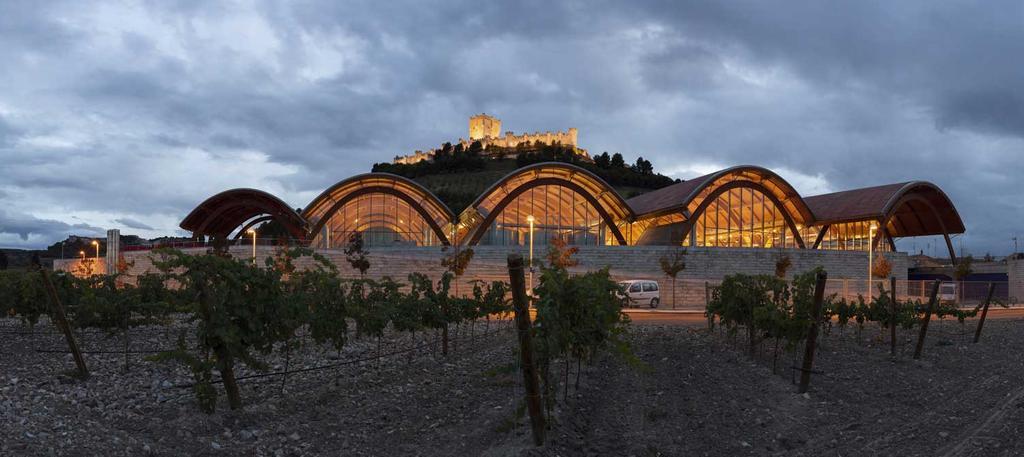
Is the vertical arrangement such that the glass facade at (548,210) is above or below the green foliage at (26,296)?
above

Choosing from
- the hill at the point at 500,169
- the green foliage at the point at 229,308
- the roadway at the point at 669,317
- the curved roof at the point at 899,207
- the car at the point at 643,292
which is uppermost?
the hill at the point at 500,169

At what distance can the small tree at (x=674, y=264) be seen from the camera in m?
34.1

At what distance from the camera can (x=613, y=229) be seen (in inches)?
1914

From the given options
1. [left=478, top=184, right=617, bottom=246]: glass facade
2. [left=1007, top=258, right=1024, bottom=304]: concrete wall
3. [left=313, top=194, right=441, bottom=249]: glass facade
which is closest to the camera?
[left=478, top=184, right=617, bottom=246]: glass facade

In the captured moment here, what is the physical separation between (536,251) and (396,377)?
89.3 ft

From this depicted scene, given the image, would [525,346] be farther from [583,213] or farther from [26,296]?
[583,213]

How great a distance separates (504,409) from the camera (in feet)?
30.1

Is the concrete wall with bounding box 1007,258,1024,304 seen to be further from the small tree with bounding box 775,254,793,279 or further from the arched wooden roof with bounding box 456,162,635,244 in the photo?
the arched wooden roof with bounding box 456,162,635,244

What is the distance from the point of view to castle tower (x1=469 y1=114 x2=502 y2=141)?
544 ft

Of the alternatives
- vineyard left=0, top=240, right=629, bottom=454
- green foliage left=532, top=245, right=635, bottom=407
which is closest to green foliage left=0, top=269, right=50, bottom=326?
vineyard left=0, top=240, right=629, bottom=454

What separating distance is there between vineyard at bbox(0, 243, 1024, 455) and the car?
16571 mm

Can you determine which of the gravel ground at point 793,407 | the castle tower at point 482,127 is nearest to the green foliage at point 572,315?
the gravel ground at point 793,407

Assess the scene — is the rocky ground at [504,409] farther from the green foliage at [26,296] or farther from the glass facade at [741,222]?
the glass facade at [741,222]

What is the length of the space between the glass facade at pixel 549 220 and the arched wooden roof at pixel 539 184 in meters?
0.53
